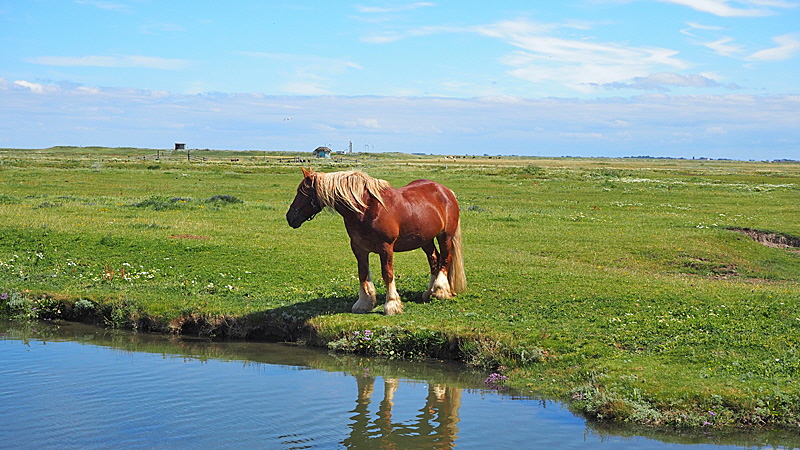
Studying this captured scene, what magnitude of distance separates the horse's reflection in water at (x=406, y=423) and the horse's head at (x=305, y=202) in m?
3.99

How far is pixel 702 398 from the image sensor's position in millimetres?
10914

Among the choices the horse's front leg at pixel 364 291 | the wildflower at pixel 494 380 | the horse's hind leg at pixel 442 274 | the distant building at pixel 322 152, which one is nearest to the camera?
the wildflower at pixel 494 380

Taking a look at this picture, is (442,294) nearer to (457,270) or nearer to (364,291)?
(457,270)

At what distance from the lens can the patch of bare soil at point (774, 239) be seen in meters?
29.6

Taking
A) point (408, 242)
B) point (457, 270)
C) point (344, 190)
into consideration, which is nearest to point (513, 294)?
point (457, 270)

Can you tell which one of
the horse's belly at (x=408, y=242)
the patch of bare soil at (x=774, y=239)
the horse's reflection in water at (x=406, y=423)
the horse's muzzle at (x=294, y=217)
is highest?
the horse's muzzle at (x=294, y=217)

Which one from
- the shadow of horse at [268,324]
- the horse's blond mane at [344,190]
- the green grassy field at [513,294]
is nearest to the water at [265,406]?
the green grassy field at [513,294]

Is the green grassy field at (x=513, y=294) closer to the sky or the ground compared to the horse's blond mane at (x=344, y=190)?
closer to the ground

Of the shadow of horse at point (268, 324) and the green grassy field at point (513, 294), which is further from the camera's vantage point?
the shadow of horse at point (268, 324)

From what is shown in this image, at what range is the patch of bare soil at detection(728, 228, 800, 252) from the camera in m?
29.6

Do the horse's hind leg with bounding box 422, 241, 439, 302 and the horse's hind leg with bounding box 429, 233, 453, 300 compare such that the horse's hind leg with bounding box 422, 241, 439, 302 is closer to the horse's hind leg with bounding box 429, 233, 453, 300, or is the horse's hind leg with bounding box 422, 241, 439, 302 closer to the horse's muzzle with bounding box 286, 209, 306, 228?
the horse's hind leg with bounding box 429, 233, 453, 300

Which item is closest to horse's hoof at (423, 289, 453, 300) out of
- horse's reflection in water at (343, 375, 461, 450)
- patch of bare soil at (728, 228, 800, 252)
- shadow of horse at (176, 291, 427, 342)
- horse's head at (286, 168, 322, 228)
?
shadow of horse at (176, 291, 427, 342)

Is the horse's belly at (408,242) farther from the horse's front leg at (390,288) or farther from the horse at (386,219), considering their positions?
the horse's front leg at (390,288)

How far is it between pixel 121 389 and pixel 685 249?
20438 mm
